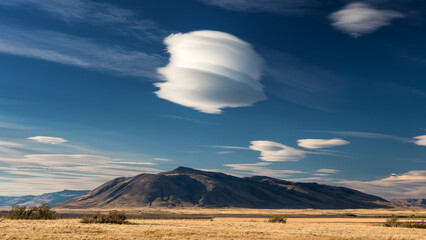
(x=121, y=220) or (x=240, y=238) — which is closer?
(x=240, y=238)

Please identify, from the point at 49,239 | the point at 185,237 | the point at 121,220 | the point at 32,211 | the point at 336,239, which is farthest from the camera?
the point at 32,211

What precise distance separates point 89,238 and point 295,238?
24.5 m

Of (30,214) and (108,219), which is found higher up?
(30,214)

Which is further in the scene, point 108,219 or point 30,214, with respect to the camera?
point 30,214

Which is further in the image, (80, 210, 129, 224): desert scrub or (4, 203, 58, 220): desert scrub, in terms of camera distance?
(4, 203, 58, 220): desert scrub

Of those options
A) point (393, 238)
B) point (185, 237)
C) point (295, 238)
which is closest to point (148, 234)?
point (185, 237)

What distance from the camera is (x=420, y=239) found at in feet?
161

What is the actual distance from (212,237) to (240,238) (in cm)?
335

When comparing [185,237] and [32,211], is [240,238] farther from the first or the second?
[32,211]

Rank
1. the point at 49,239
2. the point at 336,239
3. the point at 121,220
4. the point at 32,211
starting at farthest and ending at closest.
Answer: the point at 32,211 < the point at 121,220 < the point at 336,239 < the point at 49,239

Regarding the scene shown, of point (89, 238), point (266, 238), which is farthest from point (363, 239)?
point (89, 238)

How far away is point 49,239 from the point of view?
130ft

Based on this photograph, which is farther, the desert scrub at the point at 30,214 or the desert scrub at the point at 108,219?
the desert scrub at the point at 30,214

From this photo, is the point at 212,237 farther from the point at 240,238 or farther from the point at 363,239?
the point at 363,239
